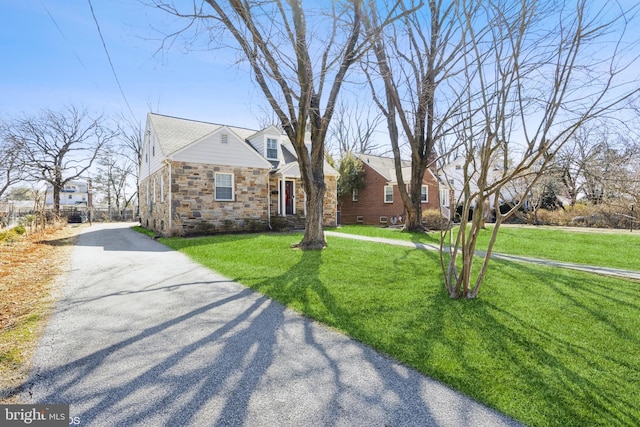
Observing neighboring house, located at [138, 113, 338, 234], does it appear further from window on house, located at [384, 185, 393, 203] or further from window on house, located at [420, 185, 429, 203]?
window on house, located at [420, 185, 429, 203]

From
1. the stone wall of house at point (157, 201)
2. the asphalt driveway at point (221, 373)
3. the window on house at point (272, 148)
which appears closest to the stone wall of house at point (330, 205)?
the window on house at point (272, 148)

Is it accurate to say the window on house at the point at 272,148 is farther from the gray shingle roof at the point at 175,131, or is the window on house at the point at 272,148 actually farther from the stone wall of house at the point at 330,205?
the stone wall of house at the point at 330,205

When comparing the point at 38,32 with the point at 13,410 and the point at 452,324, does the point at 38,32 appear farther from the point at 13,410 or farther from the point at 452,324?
the point at 452,324

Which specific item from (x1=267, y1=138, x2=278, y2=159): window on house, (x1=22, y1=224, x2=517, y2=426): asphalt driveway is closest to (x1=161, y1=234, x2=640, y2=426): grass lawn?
(x1=22, y1=224, x2=517, y2=426): asphalt driveway

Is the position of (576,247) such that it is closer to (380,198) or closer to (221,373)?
(221,373)

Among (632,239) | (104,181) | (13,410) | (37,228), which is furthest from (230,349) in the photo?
(104,181)

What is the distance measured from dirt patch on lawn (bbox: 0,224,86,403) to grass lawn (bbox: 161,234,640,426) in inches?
110

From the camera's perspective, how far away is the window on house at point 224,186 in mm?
13914

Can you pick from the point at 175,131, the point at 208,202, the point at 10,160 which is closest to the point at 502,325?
the point at 208,202

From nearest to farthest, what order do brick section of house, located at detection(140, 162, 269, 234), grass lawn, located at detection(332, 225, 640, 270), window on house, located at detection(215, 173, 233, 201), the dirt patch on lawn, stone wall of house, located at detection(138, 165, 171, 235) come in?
the dirt patch on lawn, grass lawn, located at detection(332, 225, 640, 270), brick section of house, located at detection(140, 162, 269, 234), stone wall of house, located at detection(138, 165, 171, 235), window on house, located at detection(215, 173, 233, 201)

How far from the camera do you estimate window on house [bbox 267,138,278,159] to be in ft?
54.2

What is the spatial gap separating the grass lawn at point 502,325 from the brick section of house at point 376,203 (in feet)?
44.8

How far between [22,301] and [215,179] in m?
9.53

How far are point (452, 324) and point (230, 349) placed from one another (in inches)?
99.7
